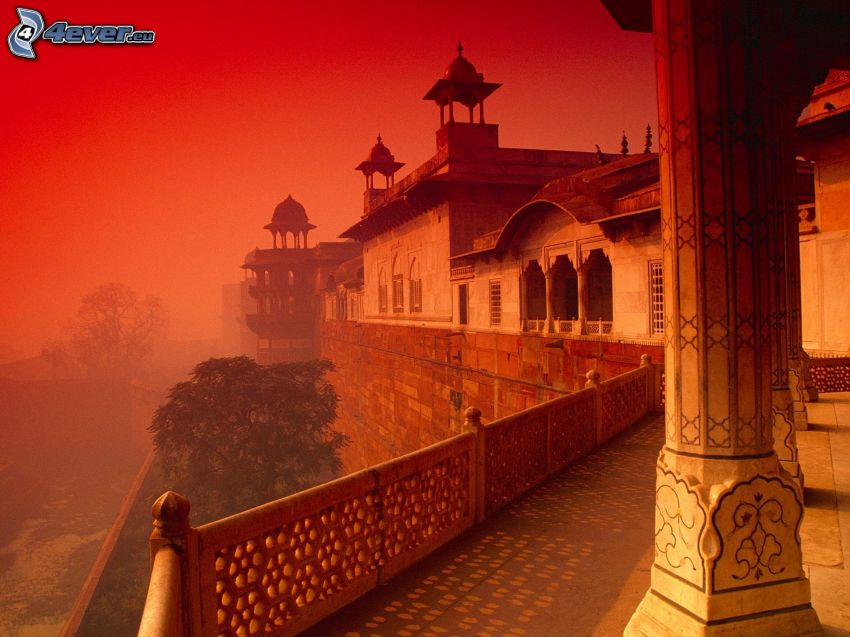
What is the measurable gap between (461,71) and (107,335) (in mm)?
65754

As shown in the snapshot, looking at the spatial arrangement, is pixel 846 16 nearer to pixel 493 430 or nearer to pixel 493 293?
pixel 493 430

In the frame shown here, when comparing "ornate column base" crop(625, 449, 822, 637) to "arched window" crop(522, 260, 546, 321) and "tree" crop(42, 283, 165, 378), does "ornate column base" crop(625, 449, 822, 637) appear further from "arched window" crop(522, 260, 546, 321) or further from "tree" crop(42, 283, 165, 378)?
"tree" crop(42, 283, 165, 378)

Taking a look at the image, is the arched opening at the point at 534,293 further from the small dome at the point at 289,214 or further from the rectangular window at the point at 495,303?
the small dome at the point at 289,214

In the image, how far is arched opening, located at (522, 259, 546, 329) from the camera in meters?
15.3

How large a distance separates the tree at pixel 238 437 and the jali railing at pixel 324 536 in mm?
19599

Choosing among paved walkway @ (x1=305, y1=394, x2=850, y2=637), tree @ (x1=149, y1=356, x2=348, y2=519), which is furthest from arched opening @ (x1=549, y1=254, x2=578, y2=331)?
tree @ (x1=149, y1=356, x2=348, y2=519)

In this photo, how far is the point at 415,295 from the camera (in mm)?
23562

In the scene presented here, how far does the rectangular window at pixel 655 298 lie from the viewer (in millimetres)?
10992

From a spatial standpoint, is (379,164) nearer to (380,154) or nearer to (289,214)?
(380,154)

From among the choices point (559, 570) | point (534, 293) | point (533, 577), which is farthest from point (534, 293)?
point (533, 577)

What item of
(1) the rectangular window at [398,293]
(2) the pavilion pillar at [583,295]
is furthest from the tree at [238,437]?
(2) the pavilion pillar at [583,295]

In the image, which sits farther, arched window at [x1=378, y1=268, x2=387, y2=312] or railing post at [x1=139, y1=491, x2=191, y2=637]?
arched window at [x1=378, y1=268, x2=387, y2=312]

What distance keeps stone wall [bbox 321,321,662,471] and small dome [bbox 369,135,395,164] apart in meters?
8.67

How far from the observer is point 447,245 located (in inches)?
792
